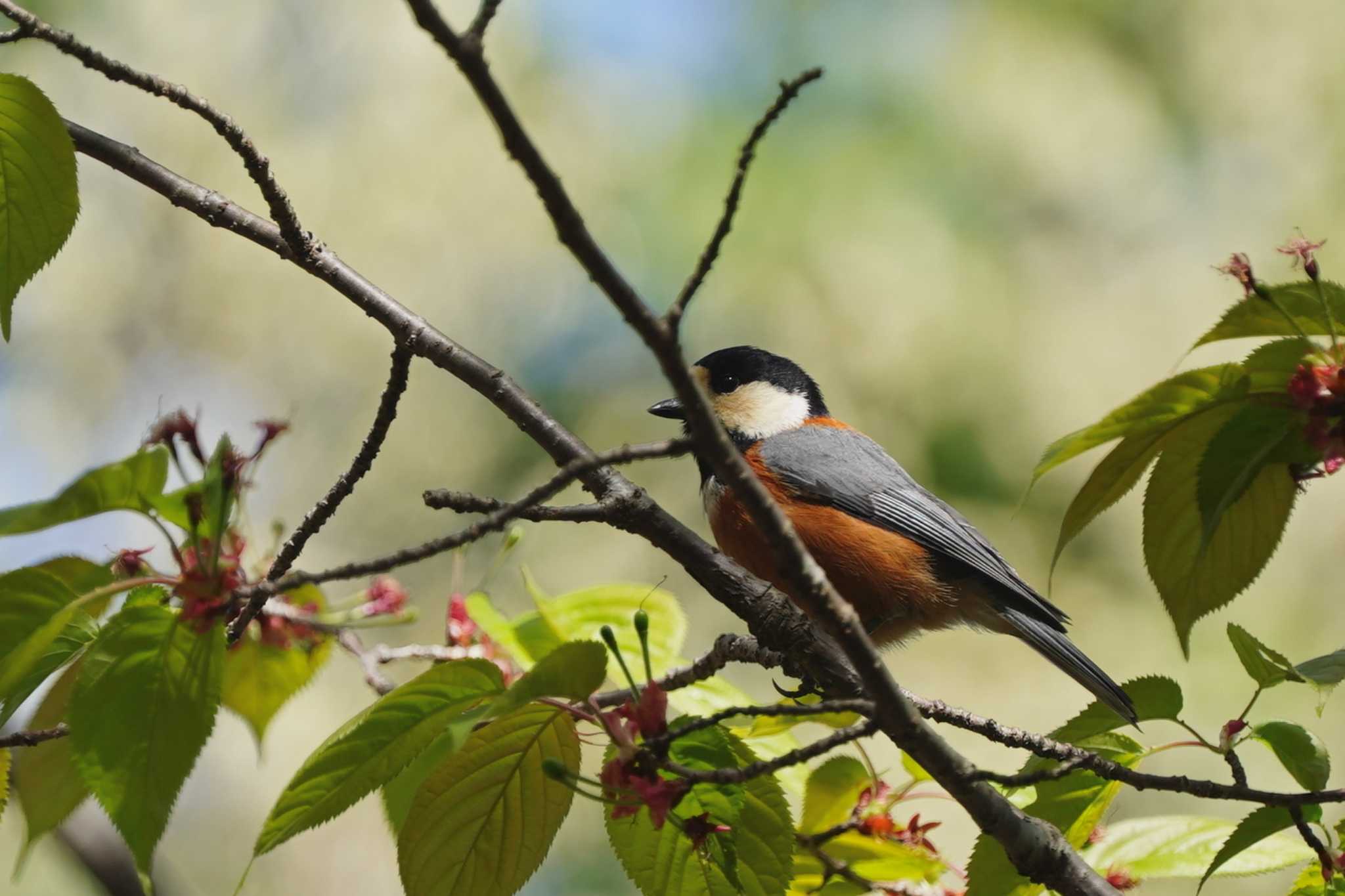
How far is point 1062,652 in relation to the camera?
317 cm

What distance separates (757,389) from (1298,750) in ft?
9.13

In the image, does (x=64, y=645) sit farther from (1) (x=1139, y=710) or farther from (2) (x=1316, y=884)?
(2) (x=1316, y=884)

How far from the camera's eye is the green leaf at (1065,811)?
173 cm

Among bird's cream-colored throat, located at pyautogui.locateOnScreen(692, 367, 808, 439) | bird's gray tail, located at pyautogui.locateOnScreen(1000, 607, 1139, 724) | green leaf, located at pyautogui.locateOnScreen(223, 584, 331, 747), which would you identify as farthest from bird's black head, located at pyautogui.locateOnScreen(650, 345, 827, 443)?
green leaf, located at pyautogui.locateOnScreen(223, 584, 331, 747)

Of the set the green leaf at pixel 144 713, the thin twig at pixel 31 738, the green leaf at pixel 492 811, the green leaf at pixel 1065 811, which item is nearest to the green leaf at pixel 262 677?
the thin twig at pixel 31 738

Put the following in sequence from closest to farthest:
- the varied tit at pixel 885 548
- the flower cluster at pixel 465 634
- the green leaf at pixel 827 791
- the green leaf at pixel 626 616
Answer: the green leaf at pixel 827 791 < the green leaf at pixel 626 616 < the flower cluster at pixel 465 634 < the varied tit at pixel 885 548

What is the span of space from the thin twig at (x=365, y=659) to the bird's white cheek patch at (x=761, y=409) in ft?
5.54

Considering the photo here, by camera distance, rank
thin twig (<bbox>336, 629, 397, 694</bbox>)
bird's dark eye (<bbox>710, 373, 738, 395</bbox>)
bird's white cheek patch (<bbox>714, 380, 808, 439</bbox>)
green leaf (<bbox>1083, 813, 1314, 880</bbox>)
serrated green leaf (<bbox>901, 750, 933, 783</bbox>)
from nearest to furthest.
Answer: green leaf (<bbox>1083, 813, 1314, 880</bbox>) → serrated green leaf (<bbox>901, 750, 933, 783</bbox>) → thin twig (<bbox>336, 629, 397, 694</bbox>) → bird's white cheek patch (<bbox>714, 380, 808, 439</bbox>) → bird's dark eye (<bbox>710, 373, 738, 395</bbox>)

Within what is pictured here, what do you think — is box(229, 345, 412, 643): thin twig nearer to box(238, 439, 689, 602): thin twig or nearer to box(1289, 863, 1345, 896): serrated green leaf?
box(238, 439, 689, 602): thin twig

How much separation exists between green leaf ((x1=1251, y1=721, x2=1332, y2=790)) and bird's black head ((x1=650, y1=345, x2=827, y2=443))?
2560 millimetres

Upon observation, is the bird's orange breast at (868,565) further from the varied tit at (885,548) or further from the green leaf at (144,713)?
the green leaf at (144,713)

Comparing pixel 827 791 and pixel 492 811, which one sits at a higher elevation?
pixel 827 791

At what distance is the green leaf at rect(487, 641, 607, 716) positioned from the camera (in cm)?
130

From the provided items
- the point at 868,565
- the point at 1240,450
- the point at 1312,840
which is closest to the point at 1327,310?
the point at 1240,450
